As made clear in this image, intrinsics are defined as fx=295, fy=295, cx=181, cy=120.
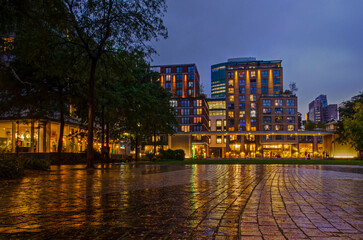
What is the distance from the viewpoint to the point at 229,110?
391 ft

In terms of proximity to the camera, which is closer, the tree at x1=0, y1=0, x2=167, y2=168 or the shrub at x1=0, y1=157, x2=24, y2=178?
the shrub at x1=0, y1=157, x2=24, y2=178

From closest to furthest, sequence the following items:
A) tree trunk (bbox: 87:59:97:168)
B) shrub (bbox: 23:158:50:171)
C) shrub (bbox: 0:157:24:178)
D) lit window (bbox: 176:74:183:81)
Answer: shrub (bbox: 0:157:24:178), shrub (bbox: 23:158:50:171), tree trunk (bbox: 87:59:97:168), lit window (bbox: 176:74:183:81)

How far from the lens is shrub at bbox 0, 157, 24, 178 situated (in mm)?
11352

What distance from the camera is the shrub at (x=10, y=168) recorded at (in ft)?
37.2

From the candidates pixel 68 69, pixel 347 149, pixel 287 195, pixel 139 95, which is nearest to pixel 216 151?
pixel 347 149

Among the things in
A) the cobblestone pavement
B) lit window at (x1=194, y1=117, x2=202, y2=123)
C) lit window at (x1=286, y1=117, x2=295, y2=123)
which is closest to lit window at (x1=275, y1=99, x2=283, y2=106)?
lit window at (x1=286, y1=117, x2=295, y2=123)

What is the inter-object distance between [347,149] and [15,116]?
206 feet

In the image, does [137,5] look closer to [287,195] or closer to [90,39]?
[90,39]

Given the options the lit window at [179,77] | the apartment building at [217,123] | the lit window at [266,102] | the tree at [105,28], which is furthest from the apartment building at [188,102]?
the tree at [105,28]

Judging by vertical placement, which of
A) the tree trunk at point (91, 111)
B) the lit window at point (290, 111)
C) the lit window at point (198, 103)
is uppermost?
the lit window at point (198, 103)

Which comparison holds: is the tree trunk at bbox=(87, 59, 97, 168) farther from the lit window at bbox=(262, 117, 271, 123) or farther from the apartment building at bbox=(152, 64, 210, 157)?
the lit window at bbox=(262, 117, 271, 123)

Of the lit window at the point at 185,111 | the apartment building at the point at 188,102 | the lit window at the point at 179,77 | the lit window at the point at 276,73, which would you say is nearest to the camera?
the apartment building at the point at 188,102

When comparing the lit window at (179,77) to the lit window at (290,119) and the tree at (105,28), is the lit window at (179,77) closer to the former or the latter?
the lit window at (290,119)

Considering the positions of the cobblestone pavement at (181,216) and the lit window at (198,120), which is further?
the lit window at (198,120)
